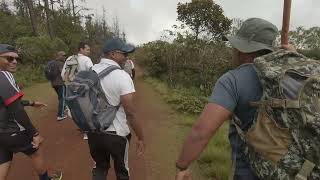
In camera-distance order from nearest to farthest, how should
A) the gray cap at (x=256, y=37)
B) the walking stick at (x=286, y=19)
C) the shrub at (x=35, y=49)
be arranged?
the gray cap at (x=256, y=37), the walking stick at (x=286, y=19), the shrub at (x=35, y=49)

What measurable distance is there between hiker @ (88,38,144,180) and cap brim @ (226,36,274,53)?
1.45 m

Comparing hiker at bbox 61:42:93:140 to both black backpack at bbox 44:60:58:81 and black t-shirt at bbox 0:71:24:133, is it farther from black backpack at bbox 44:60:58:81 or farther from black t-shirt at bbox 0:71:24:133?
black t-shirt at bbox 0:71:24:133

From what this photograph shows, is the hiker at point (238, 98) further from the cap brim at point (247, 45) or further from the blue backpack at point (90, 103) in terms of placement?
the blue backpack at point (90, 103)

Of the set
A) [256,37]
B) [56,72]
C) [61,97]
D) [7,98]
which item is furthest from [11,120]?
[61,97]

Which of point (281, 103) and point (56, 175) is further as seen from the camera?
point (56, 175)

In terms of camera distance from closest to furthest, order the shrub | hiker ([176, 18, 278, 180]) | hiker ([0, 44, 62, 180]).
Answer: hiker ([176, 18, 278, 180]), hiker ([0, 44, 62, 180]), the shrub

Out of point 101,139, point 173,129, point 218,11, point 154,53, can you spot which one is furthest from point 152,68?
point 101,139

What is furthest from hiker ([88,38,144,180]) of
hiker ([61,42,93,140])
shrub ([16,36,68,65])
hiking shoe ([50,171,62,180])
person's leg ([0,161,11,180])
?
shrub ([16,36,68,65])

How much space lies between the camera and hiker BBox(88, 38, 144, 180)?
3.67 m

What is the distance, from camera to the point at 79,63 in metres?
6.88

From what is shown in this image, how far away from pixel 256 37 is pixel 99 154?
2.22m

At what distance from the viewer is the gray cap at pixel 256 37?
2.45 metres

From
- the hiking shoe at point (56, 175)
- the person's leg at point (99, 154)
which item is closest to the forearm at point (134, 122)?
the person's leg at point (99, 154)

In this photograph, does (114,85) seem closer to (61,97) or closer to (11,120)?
(11,120)
